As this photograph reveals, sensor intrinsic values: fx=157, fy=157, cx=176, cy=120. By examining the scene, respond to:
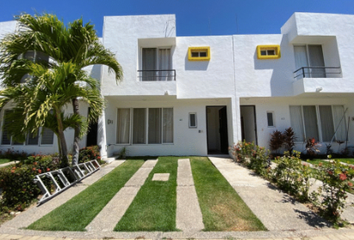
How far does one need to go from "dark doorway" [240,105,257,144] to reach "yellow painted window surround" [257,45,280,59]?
115 inches

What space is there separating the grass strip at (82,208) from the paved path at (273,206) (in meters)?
3.41

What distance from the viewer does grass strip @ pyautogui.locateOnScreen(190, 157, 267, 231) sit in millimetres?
2860

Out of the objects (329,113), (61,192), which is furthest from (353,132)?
(61,192)

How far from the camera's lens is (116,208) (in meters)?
3.53

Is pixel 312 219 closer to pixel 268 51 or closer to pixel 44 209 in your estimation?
pixel 44 209

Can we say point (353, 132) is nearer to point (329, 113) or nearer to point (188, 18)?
point (329, 113)

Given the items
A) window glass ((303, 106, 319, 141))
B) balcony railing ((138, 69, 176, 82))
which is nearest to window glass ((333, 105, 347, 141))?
window glass ((303, 106, 319, 141))

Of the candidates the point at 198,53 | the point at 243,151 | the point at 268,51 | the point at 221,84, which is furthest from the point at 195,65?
the point at 243,151

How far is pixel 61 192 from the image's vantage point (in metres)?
4.38

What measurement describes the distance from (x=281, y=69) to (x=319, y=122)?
4.00 metres

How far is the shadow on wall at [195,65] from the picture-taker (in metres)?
8.99

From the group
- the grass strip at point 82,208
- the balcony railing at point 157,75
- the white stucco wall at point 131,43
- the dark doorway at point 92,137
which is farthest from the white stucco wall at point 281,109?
the dark doorway at point 92,137

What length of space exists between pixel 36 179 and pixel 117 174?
2404 millimetres

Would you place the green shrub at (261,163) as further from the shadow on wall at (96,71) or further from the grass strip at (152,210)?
the shadow on wall at (96,71)
